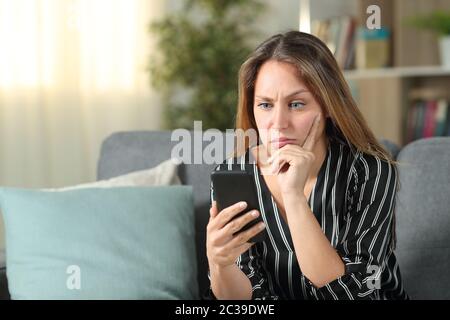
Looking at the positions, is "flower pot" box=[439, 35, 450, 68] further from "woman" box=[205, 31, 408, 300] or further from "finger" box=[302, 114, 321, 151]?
"finger" box=[302, 114, 321, 151]

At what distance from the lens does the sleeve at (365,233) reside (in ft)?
4.35

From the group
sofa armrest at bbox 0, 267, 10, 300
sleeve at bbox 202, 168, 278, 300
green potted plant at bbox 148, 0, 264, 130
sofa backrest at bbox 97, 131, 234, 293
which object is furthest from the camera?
green potted plant at bbox 148, 0, 264, 130

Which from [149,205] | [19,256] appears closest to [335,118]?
[149,205]

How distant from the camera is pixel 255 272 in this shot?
1.46 m

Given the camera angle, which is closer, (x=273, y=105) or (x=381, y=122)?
(x=273, y=105)

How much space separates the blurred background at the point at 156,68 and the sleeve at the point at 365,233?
196cm

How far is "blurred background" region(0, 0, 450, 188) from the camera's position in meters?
3.25

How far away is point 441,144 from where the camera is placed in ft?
5.59

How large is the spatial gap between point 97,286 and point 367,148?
0.72 m

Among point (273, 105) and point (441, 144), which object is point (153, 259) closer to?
point (273, 105)

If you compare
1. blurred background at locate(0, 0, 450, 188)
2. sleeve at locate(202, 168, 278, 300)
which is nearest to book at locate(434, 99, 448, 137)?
blurred background at locate(0, 0, 450, 188)

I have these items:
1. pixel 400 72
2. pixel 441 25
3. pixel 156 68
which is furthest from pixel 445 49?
pixel 156 68

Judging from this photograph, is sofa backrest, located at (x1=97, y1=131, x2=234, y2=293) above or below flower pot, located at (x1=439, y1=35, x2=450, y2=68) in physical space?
below

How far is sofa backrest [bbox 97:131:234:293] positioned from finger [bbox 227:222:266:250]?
0.57m
